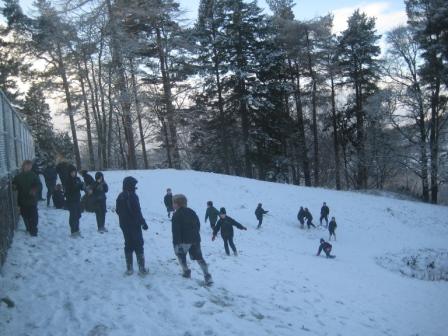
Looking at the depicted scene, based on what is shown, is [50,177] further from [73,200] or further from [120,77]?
[120,77]

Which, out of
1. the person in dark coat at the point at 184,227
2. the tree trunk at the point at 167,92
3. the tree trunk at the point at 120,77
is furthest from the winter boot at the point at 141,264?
the tree trunk at the point at 167,92

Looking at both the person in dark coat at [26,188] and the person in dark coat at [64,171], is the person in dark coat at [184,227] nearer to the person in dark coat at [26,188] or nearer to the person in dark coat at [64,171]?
the person in dark coat at [26,188]

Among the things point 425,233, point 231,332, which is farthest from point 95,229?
point 425,233

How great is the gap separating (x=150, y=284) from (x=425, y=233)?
65.4ft

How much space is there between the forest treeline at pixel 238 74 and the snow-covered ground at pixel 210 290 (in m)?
13.3

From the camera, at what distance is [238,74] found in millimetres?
30359

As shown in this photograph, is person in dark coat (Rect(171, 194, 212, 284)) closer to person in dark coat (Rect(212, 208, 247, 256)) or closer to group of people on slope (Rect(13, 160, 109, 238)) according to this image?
group of people on slope (Rect(13, 160, 109, 238))

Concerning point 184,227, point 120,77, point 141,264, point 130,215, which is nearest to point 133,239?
point 130,215

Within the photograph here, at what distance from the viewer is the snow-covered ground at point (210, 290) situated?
620 centimetres

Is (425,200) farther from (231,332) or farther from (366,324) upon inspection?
(231,332)

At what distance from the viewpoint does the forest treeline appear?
90.1ft

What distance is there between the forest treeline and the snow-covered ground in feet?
43.8

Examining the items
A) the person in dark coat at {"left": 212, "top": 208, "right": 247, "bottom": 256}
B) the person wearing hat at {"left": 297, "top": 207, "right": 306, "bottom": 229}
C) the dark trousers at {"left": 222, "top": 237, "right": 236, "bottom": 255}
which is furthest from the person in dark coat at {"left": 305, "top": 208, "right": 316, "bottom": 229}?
the dark trousers at {"left": 222, "top": 237, "right": 236, "bottom": 255}

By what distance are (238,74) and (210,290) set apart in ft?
80.3
